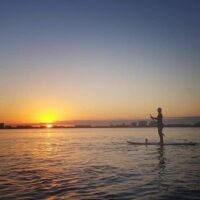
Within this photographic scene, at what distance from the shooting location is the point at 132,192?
13141 millimetres

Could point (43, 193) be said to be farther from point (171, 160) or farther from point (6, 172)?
point (171, 160)

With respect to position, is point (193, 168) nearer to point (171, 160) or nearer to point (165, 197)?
point (171, 160)

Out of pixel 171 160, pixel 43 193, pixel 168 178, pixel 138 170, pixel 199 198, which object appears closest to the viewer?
pixel 199 198

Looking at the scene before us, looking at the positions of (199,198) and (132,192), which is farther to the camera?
(132,192)

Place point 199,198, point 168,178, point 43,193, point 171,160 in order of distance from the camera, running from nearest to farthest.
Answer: point 199,198 < point 43,193 < point 168,178 < point 171,160

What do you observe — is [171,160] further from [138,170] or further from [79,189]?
[79,189]

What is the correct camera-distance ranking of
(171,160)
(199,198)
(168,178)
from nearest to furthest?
(199,198) → (168,178) → (171,160)

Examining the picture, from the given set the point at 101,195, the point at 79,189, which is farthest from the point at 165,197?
the point at 79,189

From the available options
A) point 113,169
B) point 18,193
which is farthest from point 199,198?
point 113,169

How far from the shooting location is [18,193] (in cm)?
1313

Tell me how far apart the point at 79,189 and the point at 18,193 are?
2.33m

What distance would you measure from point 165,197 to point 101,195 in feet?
7.33

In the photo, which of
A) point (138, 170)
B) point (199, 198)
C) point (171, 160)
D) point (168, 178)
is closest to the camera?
point (199, 198)

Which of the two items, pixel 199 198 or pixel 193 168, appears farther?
pixel 193 168
